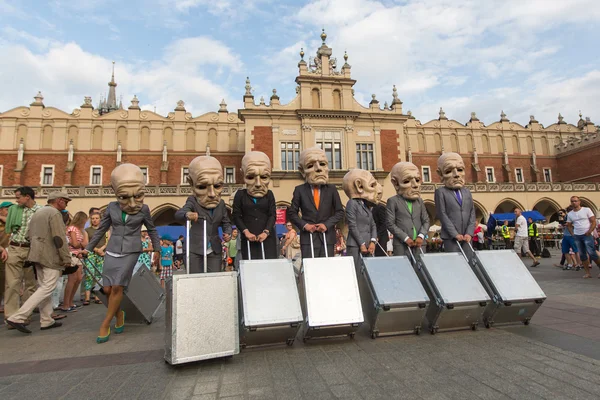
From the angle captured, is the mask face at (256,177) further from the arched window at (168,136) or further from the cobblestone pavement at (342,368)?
the arched window at (168,136)

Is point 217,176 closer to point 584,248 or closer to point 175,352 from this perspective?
point 175,352

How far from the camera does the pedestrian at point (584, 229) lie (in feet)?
23.4

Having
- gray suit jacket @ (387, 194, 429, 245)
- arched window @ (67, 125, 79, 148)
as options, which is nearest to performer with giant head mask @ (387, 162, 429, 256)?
gray suit jacket @ (387, 194, 429, 245)

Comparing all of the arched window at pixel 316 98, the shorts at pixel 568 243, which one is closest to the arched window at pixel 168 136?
the arched window at pixel 316 98

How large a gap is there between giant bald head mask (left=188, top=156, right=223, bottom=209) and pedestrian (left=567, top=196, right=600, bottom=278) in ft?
23.3

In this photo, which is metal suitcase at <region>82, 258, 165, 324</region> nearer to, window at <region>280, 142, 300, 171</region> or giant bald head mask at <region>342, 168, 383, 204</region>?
giant bald head mask at <region>342, 168, 383, 204</region>

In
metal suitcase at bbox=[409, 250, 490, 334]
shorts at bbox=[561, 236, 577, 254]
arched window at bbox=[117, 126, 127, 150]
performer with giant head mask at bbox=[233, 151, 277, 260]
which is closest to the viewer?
metal suitcase at bbox=[409, 250, 490, 334]

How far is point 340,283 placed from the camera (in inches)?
135

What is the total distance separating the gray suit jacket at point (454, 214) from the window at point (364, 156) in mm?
18726

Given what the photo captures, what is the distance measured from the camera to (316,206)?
15.0 feet

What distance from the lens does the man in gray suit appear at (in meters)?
4.57

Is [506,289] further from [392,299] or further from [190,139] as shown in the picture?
[190,139]

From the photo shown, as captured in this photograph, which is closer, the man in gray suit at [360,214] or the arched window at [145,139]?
the man in gray suit at [360,214]

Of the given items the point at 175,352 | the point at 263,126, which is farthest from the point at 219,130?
the point at 175,352
